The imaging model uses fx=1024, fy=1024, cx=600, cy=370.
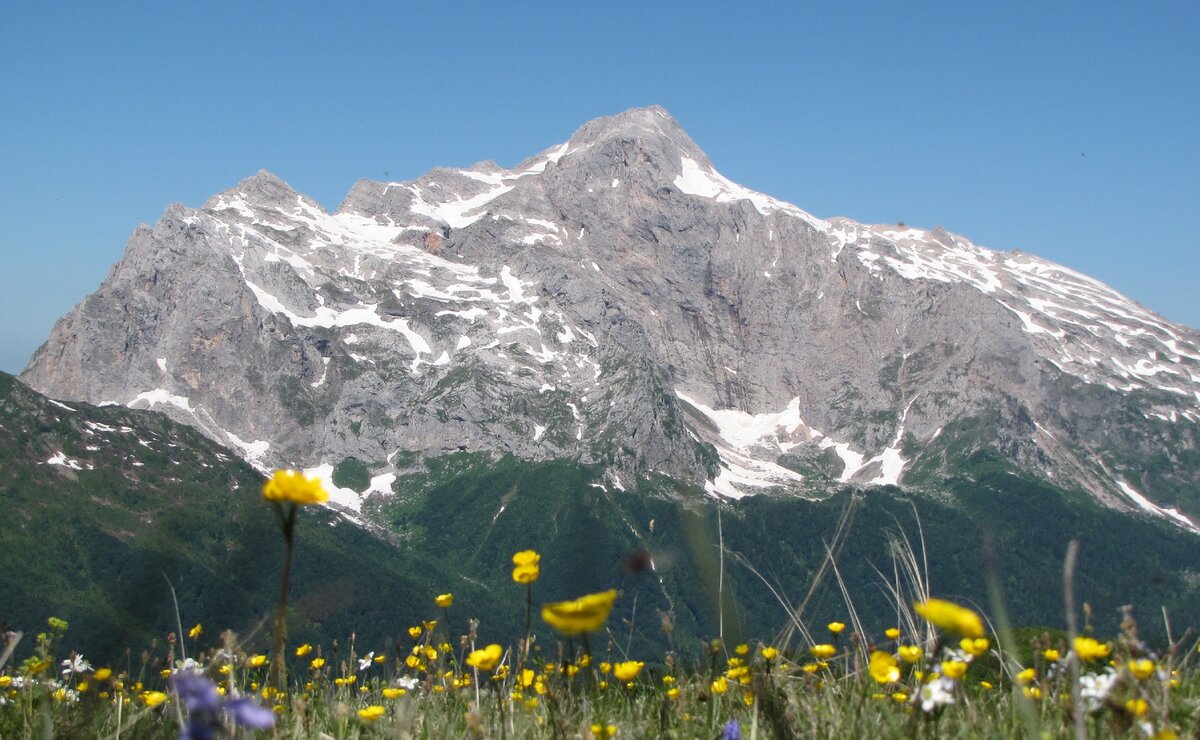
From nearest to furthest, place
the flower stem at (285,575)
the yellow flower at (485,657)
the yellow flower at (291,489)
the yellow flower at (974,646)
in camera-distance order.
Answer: the flower stem at (285,575), the yellow flower at (291,489), the yellow flower at (974,646), the yellow flower at (485,657)

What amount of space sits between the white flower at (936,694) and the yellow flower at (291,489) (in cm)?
230

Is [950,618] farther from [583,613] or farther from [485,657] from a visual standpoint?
[485,657]

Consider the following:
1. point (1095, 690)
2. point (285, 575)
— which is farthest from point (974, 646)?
point (285, 575)

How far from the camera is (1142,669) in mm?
3812

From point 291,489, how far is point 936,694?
246 cm

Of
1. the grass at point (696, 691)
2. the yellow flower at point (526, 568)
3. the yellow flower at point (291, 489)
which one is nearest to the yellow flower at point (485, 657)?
the grass at point (696, 691)

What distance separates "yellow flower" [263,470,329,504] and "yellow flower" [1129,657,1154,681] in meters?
2.79

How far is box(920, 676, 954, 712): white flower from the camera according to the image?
3.72m

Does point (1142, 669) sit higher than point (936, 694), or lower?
higher

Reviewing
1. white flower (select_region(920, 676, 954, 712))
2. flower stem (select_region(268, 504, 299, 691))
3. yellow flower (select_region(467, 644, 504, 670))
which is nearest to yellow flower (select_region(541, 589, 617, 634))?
flower stem (select_region(268, 504, 299, 691))

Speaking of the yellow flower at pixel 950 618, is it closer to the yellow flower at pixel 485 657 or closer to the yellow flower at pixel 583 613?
the yellow flower at pixel 583 613

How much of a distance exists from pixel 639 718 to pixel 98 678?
262 cm

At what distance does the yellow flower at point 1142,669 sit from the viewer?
361 cm

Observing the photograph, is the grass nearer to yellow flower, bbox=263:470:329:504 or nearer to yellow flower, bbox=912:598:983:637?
yellow flower, bbox=912:598:983:637
